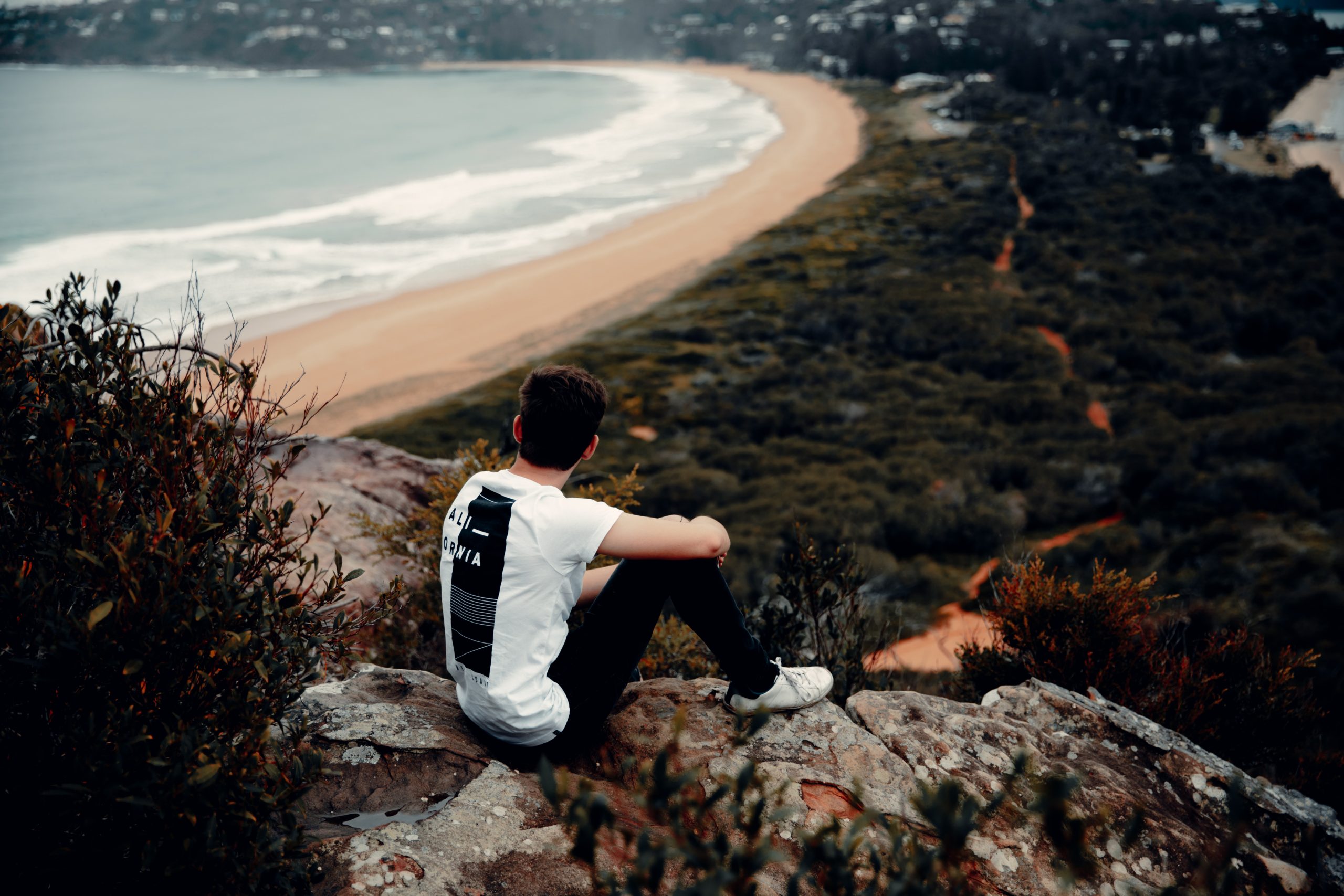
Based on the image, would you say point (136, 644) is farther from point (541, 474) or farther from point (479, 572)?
point (541, 474)

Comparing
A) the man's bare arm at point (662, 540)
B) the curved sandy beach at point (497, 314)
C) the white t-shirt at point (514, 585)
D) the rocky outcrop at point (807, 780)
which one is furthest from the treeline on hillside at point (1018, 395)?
the white t-shirt at point (514, 585)

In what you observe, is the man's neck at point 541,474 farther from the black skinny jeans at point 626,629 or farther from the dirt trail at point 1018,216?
the dirt trail at point 1018,216

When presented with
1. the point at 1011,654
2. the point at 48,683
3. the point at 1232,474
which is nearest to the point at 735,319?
the point at 1232,474

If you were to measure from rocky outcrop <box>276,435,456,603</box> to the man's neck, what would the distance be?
3000mm

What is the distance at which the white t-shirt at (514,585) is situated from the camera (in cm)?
232

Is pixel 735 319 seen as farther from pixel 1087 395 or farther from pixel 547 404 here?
pixel 547 404

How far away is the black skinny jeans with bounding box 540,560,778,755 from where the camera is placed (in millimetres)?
2635

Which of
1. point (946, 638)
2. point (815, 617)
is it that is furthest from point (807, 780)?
point (946, 638)

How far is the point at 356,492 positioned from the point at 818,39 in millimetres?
103171

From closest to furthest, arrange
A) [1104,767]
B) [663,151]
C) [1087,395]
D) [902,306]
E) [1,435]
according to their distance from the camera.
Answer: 1. [1,435]
2. [1104,767]
3. [1087,395]
4. [902,306]
5. [663,151]

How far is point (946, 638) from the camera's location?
317 inches

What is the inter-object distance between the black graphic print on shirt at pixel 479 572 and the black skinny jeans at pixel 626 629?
1.22 ft

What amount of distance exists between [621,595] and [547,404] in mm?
756

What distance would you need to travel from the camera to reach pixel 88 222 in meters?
28.2
